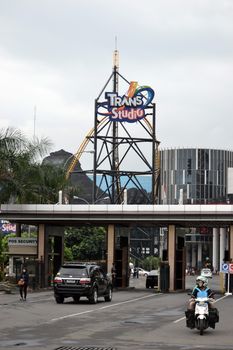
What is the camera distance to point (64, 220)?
52281 mm

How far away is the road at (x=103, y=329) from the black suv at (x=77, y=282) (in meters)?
1.68

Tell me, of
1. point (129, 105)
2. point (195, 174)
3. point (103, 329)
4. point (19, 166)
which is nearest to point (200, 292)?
point (103, 329)

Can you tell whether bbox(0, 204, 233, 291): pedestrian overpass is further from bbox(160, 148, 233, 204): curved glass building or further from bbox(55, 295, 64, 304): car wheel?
bbox(160, 148, 233, 204): curved glass building

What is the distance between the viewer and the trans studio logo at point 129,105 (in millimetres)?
76000

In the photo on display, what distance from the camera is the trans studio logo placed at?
76000mm

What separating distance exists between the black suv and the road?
1.68 meters

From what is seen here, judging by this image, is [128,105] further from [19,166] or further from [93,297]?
[93,297]

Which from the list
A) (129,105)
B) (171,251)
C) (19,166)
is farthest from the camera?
(129,105)

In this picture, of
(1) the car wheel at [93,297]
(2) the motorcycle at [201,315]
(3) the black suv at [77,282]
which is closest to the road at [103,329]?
(2) the motorcycle at [201,315]

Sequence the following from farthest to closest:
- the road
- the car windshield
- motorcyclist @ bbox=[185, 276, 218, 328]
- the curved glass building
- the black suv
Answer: the curved glass building, the car windshield, the black suv, motorcyclist @ bbox=[185, 276, 218, 328], the road

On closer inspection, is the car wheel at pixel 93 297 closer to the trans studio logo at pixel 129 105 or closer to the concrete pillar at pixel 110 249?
the concrete pillar at pixel 110 249

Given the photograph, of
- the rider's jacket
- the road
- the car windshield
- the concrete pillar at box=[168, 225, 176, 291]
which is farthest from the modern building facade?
the rider's jacket

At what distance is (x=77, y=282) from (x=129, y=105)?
46.2 meters

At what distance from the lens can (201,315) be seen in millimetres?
19125
